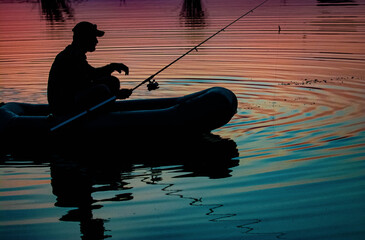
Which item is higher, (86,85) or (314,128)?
(86,85)

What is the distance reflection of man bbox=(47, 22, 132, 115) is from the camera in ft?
22.1

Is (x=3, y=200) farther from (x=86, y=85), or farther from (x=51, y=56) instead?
(x=51, y=56)

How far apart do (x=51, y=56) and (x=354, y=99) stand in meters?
7.72

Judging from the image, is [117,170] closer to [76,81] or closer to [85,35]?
[76,81]

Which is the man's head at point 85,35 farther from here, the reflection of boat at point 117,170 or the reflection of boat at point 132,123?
the reflection of boat at point 117,170

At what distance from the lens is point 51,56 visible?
14.4 meters

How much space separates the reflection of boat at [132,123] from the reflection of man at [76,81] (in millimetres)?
190

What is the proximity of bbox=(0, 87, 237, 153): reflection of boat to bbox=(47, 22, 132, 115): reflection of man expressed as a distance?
7.5 inches

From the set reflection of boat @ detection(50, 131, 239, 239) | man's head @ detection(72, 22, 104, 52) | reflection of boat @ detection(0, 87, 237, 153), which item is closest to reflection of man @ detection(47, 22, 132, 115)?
man's head @ detection(72, 22, 104, 52)

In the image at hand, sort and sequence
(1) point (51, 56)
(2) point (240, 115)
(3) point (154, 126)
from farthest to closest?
(1) point (51, 56) → (2) point (240, 115) → (3) point (154, 126)

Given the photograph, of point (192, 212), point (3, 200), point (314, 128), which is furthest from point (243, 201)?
point (314, 128)

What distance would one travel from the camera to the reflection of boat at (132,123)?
693 centimetres

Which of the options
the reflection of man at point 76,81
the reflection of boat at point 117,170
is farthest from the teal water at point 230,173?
the reflection of man at point 76,81

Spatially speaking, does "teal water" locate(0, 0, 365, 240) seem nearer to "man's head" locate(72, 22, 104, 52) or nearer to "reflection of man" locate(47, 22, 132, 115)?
"reflection of man" locate(47, 22, 132, 115)
